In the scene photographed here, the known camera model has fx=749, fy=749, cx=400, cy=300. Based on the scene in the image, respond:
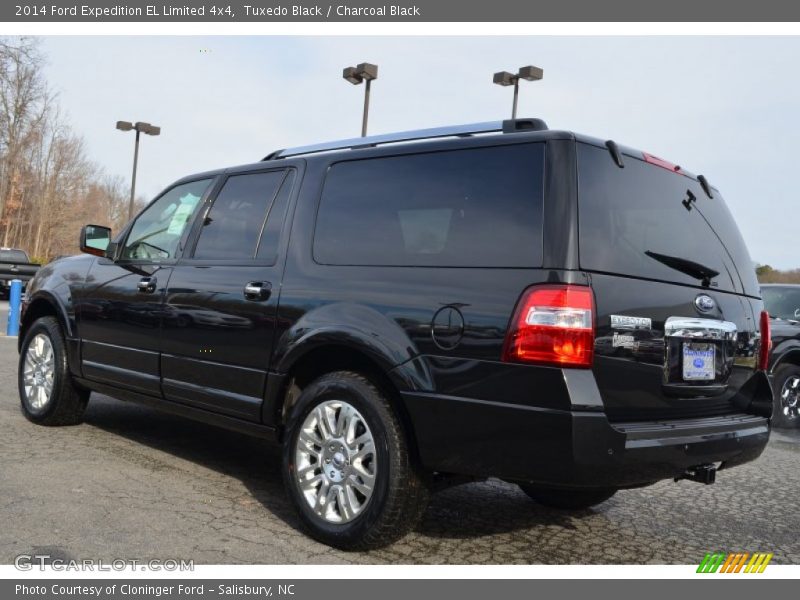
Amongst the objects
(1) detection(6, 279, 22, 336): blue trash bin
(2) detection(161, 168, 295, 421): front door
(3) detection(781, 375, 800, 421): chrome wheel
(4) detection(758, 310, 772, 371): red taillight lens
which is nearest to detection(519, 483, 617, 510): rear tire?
(4) detection(758, 310, 772, 371): red taillight lens

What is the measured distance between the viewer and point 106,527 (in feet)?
11.6

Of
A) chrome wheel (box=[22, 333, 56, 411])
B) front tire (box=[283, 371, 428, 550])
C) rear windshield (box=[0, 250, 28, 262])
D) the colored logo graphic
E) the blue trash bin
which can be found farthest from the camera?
rear windshield (box=[0, 250, 28, 262])

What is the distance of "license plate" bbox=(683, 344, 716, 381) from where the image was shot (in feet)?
10.7

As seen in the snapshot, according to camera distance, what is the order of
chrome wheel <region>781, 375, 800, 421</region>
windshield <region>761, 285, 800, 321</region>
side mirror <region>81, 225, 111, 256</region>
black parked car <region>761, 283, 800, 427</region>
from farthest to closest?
windshield <region>761, 285, 800, 321</region> → chrome wheel <region>781, 375, 800, 421</region> → black parked car <region>761, 283, 800, 427</region> → side mirror <region>81, 225, 111, 256</region>

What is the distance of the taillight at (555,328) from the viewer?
284cm

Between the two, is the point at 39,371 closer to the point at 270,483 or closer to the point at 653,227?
the point at 270,483

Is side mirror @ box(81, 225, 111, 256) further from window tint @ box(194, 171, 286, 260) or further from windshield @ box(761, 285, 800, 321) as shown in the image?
windshield @ box(761, 285, 800, 321)

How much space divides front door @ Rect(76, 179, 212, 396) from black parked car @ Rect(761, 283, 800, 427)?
6.19m


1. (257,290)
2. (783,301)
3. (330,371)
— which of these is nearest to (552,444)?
(330,371)

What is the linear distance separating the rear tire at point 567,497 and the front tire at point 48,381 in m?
3.44

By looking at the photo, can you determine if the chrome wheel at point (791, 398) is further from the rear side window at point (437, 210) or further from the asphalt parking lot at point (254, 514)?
the rear side window at point (437, 210)

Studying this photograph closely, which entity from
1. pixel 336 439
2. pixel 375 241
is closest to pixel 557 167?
pixel 375 241

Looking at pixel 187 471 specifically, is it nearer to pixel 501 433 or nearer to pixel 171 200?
pixel 171 200

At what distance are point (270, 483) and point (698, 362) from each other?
2.58m
